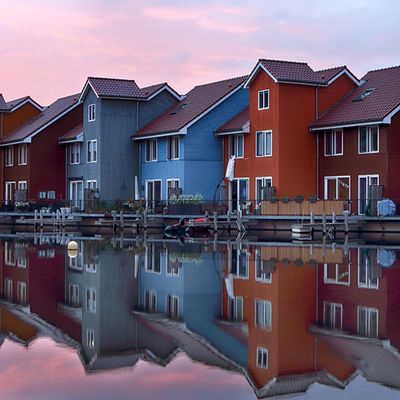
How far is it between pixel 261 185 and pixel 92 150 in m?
17.5

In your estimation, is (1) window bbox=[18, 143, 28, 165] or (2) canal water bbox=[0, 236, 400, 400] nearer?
(2) canal water bbox=[0, 236, 400, 400]

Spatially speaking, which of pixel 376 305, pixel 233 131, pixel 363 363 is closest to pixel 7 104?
pixel 233 131

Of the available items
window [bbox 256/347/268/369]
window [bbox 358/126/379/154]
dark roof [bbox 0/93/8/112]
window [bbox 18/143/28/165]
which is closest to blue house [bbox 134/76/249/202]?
window [bbox 358/126/379/154]

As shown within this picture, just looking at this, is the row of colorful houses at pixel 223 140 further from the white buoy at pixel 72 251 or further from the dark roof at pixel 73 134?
the white buoy at pixel 72 251

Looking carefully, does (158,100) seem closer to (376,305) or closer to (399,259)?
(399,259)

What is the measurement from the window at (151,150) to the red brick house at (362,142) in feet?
49.0

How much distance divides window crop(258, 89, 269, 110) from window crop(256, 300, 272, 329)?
39967 mm

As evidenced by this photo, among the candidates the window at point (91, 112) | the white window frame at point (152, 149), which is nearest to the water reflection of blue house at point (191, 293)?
the white window frame at point (152, 149)

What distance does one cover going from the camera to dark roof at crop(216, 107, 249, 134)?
63.4 meters

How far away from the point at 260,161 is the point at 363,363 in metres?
47.3

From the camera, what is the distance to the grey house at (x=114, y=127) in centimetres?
7094

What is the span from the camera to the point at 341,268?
29.7 m

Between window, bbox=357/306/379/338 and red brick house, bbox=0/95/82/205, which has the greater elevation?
red brick house, bbox=0/95/82/205

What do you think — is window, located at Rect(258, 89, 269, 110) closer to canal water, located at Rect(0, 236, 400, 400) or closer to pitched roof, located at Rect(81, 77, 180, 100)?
pitched roof, located at Rect(81, 77, 180, 100)
